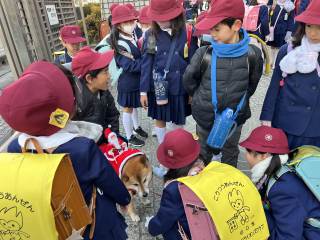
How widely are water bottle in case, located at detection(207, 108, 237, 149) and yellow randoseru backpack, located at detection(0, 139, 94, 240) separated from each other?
1.50 m

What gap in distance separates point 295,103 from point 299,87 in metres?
0.14

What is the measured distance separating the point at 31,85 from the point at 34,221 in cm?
58

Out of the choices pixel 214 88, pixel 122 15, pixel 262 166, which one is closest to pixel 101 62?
pixel 214 88

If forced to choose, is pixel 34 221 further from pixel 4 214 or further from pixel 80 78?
pixel 80 78

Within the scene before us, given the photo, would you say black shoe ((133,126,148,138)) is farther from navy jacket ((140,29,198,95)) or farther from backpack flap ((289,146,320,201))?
backpack flap ((289,146,320,201))

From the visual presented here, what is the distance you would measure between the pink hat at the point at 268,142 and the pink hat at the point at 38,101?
1.41 meters

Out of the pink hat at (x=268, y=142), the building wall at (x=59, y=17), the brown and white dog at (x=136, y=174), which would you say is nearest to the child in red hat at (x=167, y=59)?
the brown and white dog at (x=136, y=174)

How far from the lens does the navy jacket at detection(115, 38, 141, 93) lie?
3.59m

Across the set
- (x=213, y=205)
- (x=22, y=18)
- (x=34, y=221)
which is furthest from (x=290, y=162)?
(x=22, y=18)

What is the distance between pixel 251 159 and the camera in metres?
2.25

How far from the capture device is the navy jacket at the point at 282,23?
683cm

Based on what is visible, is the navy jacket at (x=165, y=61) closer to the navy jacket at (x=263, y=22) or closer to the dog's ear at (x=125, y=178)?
the dog's ear at (x=125, y=178)

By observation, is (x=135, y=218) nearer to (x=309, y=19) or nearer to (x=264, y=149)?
(x=264, y=149)

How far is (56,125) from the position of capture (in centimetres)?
134
